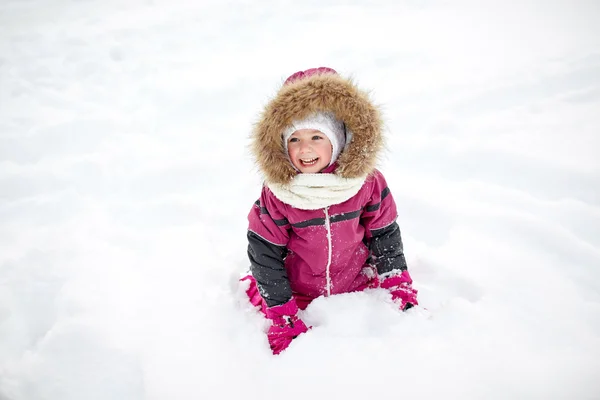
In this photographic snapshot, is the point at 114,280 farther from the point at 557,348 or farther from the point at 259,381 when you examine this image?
the point at 557,348

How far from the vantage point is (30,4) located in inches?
220

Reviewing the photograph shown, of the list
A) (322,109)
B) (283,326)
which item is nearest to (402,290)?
(283,326)

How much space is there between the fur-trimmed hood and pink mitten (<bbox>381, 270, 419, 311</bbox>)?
1.67 feet

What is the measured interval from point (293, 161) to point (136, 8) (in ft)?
17.6

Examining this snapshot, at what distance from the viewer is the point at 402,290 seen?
1.63 m

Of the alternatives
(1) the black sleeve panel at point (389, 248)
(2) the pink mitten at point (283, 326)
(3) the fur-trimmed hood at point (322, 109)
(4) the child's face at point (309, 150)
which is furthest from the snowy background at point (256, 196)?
(4) the child's face at point (309, 150)

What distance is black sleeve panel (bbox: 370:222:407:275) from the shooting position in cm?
169

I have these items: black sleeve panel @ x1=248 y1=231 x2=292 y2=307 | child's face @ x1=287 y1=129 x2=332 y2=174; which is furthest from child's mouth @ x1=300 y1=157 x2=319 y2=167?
black sleeve panel @ x1=248 y1=231 x2=292 y2=307

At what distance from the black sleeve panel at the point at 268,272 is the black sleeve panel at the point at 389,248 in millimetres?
432

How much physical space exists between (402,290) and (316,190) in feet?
1.92

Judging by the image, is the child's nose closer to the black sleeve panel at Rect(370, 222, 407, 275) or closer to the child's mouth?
the child's mouth

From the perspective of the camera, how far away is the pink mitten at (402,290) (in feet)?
5.25

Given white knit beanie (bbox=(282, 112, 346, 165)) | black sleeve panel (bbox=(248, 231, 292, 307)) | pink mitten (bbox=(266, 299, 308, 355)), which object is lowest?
pink mitten (bbox=(266, 299, 308, 355))

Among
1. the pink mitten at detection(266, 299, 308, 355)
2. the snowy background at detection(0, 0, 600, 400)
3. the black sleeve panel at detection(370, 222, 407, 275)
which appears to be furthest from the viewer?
the black sleeve panel at detection(370, 222, 407, 275)
